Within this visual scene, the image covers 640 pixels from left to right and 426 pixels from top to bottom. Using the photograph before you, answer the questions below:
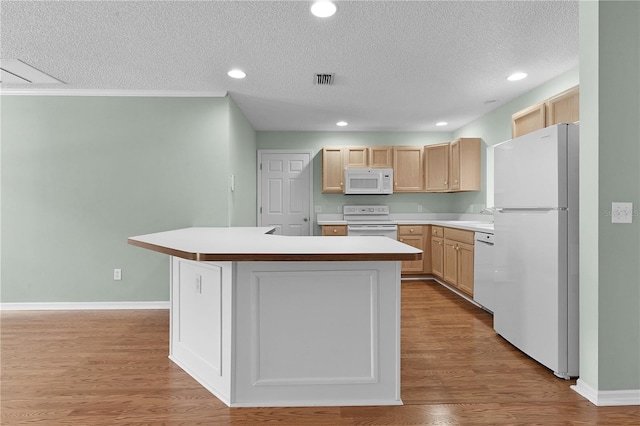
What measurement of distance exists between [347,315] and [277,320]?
39cm

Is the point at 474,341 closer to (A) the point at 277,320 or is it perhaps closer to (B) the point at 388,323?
(B) the point at 388,323

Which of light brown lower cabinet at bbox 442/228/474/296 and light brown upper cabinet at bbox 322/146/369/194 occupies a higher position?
light brown upper cabinet at bbox 322/146/369/194

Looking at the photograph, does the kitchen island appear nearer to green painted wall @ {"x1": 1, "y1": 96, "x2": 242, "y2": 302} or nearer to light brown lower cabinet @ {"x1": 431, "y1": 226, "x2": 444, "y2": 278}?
green painted wall @ {"x1": 1, "y1": 96, "x2": 242, "y2": 302}

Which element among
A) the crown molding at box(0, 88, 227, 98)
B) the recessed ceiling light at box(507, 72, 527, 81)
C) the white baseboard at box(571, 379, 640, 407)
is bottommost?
the white baseboard at box(571, 379, 640, 407)

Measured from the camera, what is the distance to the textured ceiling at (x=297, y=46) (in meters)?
2.28

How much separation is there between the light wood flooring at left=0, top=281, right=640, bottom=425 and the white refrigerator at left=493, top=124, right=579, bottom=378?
0.74 feet

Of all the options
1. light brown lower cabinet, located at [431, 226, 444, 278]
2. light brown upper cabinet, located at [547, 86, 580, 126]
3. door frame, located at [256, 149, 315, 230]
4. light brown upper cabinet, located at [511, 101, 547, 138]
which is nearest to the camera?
light brown upper cabinet, located at [547, 86, 580, 126]

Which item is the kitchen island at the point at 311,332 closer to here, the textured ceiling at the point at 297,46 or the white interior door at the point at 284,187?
the textured ceiling at the point at 297,46

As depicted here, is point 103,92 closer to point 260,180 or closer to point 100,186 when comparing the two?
point 100,186

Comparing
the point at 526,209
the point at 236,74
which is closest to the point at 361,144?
the point at 236,74

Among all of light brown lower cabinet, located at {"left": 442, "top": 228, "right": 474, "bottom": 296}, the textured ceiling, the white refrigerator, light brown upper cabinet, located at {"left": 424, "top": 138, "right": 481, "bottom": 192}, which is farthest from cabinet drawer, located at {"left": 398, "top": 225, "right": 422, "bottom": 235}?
the white refrigerator

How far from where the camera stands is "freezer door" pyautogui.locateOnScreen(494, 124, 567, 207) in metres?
2.28

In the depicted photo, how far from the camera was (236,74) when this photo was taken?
10.9 ft

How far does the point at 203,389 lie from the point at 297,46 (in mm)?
2525
